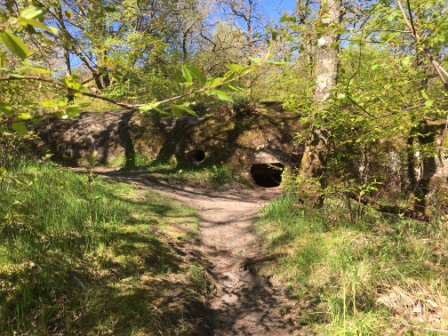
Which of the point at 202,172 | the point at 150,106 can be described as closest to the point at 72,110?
the point at 150,106

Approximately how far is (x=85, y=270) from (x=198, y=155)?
336 inches

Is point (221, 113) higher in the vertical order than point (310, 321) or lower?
higher

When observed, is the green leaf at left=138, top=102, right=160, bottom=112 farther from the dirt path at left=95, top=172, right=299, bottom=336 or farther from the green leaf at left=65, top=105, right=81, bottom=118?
the dirt path at left=95, top=172, right=299, bottom=336

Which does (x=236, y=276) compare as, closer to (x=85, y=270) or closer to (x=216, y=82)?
(x=85, y=270)

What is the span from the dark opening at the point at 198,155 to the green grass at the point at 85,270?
6.47 meters

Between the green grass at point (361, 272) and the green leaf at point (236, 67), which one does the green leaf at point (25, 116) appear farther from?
the green grass at point (361, 272)

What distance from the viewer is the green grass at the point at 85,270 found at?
2629mm

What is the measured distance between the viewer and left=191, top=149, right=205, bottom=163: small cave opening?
11422 mm

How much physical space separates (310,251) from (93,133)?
35.7 feet

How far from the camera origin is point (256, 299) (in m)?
3.75

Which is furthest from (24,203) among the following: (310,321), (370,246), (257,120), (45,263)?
(257,120)

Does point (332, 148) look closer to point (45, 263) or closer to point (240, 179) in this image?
point (45, 263)

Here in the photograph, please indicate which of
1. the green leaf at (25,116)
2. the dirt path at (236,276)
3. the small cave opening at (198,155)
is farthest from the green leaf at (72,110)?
the small cave opening at (198,155)

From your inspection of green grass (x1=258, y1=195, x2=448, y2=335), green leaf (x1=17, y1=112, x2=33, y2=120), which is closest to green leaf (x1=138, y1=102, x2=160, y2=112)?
green leaf (x1=17, y1=112, x2=33, y2=120)
